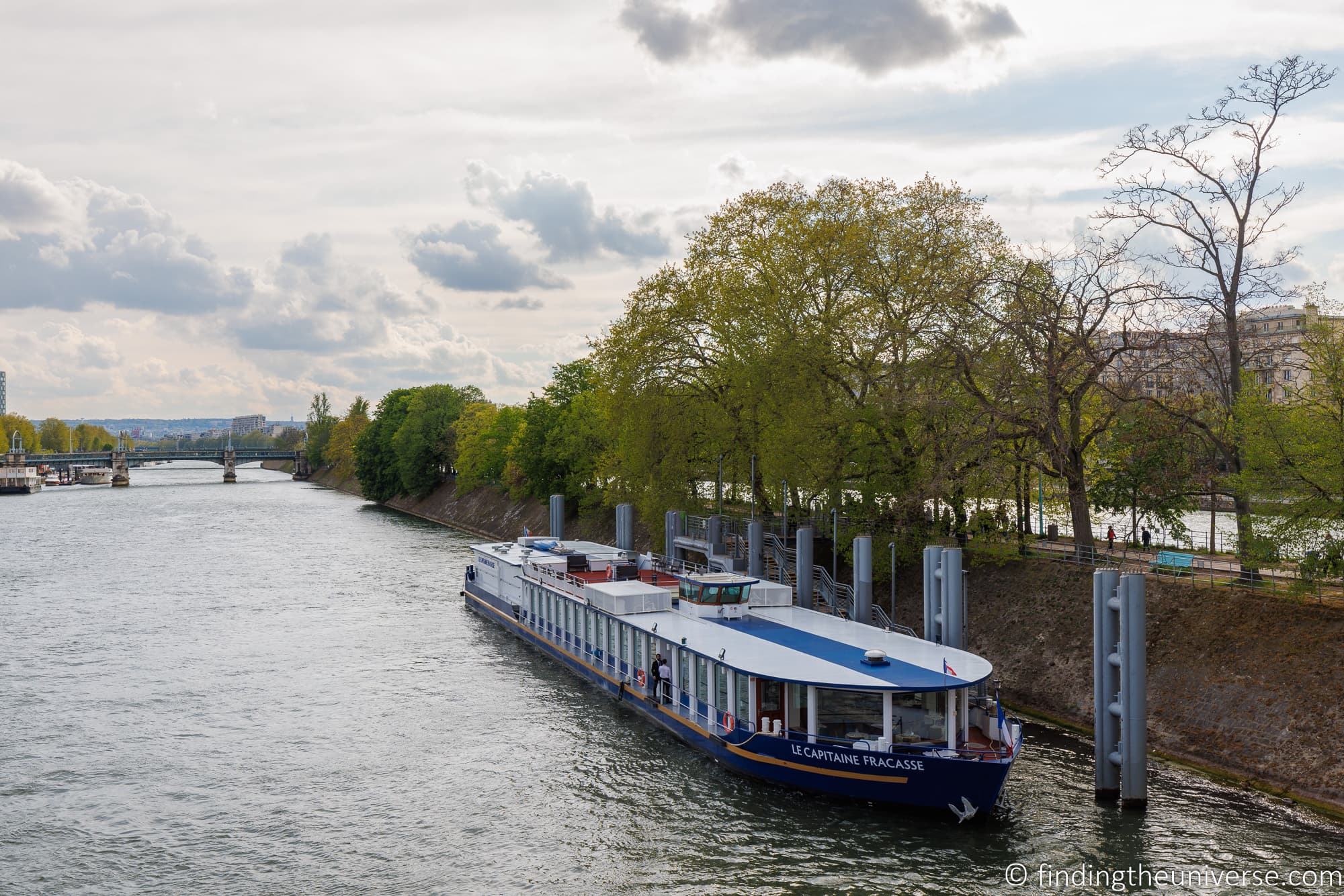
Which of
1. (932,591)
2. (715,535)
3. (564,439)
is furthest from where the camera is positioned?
(564,439)

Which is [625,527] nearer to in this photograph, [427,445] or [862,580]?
[862,580]

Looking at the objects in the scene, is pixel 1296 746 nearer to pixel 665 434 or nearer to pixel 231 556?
pixel 665 434

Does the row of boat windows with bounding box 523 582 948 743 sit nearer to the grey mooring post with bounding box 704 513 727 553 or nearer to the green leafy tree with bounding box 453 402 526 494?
the grey mooring post with bounding box 704 513 727 553

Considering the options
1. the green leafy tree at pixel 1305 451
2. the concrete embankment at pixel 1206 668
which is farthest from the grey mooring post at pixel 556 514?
the green leafy tree at pixel 1305 451

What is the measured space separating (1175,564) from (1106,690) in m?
13.0

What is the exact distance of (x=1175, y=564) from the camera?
3903 cm

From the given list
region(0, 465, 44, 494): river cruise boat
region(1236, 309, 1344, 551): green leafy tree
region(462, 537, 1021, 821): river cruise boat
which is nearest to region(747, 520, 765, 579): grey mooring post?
region(462, 537, 1021, 821): river cruise boat

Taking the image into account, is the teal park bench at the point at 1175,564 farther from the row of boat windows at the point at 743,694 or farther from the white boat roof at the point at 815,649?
the row of boat windows at the point at 743,694

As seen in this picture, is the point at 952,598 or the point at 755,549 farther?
the point at 755,549

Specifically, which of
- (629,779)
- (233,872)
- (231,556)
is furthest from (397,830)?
(231,556)

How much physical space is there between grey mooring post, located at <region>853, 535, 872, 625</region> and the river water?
28.0ft

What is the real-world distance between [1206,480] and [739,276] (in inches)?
1037

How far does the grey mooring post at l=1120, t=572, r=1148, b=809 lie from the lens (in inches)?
1070

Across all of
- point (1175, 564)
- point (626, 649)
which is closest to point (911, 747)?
point (626, 649)
